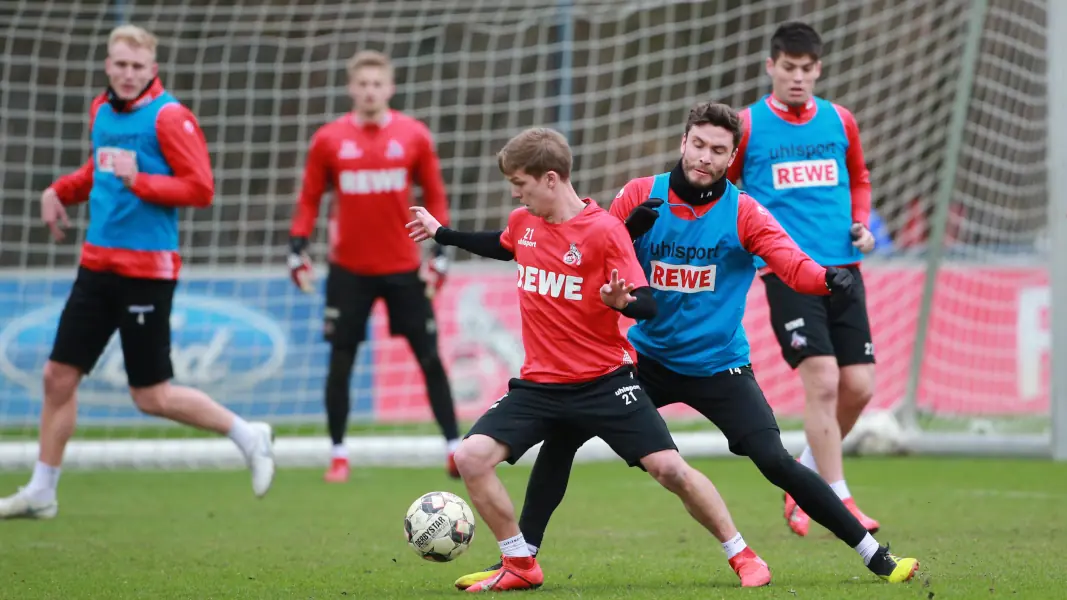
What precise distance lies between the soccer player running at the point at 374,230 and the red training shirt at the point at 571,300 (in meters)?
3.84

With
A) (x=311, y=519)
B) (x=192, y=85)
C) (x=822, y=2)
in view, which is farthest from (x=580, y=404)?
(x=822, y=2)

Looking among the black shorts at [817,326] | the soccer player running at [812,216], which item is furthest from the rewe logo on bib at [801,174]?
the black shorts at [817,326]

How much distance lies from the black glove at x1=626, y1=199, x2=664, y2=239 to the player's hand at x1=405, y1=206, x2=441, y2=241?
680 millimetres

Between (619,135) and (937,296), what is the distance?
332 centimetres

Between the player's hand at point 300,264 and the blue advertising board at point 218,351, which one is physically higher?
the player's hand at point 300,264

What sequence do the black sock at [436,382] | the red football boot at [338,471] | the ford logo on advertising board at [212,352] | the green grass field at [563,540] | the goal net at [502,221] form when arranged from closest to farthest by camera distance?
1. the green grass field at [563,540]
2. the black sock at [436,382]
3. the red football boot at [338,471]
4. the goal net at [502,221]
5. the ford logo on advertising board at [212,352]

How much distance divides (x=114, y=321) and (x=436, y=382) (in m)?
2.32

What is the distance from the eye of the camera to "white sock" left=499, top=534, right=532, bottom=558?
473 cm

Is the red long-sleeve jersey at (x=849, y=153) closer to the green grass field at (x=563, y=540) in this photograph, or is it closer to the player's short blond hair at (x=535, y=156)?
the green grass field at (x=563, y=540)

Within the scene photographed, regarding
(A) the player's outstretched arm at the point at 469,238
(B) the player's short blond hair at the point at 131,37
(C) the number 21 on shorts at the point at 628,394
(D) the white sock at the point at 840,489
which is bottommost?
(D) the white sock at the point at 840,489

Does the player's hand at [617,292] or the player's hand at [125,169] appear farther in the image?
the player's hand at [125,169]

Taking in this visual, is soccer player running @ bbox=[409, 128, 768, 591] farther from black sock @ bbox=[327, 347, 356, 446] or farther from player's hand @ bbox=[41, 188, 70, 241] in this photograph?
black sock @ bbox=[327, 347, 356, 446]

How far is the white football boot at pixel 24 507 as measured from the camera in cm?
693

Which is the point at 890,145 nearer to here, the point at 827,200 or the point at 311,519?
the point at 827,200
